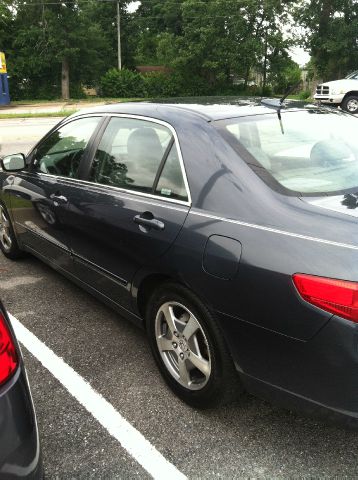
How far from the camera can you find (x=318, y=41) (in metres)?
34.4

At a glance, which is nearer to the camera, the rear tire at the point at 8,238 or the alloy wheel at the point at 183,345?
the alloy wheel at the point at 183,345

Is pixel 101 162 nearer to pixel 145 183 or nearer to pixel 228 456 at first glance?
pixel 145 183

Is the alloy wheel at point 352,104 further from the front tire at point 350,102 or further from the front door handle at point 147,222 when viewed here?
the front door handle at point 147,222

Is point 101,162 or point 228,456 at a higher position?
point 101,162

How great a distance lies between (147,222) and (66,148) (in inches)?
56.6

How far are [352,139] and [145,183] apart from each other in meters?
1.26

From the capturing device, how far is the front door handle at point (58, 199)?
10.9ft

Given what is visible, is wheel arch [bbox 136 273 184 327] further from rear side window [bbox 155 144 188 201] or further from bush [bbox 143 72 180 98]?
bush [bbox 143 72 180 98]

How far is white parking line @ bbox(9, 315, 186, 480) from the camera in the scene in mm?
2137

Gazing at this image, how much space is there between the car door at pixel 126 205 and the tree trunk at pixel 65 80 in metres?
38.2

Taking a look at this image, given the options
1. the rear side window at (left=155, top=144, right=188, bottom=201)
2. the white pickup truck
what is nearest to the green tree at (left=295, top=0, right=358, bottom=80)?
the white pickup truck

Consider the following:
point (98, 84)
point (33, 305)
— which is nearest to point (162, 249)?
point (33, 305)

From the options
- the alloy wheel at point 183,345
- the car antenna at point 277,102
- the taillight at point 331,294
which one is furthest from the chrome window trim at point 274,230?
the car antenna at point 277,102

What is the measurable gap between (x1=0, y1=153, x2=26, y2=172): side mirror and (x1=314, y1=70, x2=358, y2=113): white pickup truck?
16743 mm
